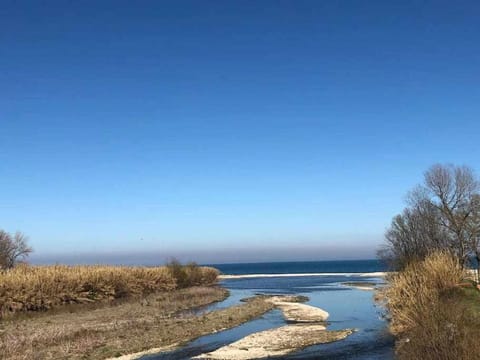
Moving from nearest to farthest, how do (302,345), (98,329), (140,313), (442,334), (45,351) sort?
(442,334)
(45,351)
(302,345)
(98,329)
(140,313)

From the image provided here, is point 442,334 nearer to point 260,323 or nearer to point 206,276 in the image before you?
point 260,323

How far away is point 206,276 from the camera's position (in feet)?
264

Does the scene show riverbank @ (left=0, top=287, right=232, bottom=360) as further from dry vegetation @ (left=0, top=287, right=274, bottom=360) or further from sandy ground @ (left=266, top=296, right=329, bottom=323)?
sandy ground @ (left=266, top=296, right=329, bottom=323)

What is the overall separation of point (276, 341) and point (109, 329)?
9568 mm

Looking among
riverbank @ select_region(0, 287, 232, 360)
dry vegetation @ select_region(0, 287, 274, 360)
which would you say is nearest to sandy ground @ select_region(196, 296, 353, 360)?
dry vegetation @ select_region(0, 287, 274, 360)

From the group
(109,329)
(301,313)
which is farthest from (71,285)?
(301,313)

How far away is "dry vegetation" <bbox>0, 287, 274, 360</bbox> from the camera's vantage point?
882 inches

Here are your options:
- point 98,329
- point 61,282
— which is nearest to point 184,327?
point 98,329

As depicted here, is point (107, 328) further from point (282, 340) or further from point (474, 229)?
point (474, 229)

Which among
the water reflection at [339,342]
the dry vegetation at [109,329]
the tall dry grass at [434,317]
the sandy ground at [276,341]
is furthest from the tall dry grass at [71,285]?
the tall dry grass at [434,317]

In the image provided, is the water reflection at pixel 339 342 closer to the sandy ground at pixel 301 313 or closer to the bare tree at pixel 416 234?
the sandy ground at pixel 301 313

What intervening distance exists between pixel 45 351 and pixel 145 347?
426 centimetres

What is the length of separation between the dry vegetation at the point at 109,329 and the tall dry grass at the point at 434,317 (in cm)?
1050

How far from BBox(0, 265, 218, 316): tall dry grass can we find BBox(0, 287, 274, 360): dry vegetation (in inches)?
94.3
